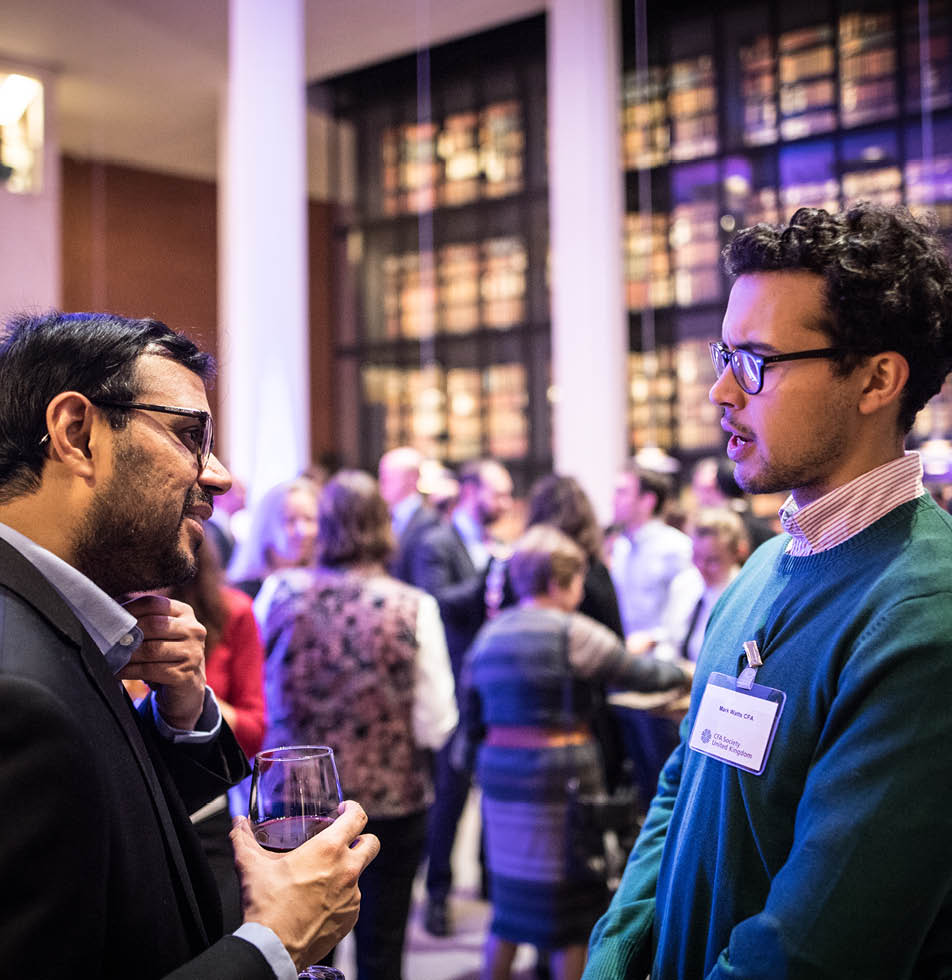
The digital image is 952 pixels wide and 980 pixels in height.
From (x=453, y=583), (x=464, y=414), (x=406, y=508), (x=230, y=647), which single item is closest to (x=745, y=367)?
(x=230, y=647)

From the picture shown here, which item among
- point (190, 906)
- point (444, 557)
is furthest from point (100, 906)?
point (444, 557)

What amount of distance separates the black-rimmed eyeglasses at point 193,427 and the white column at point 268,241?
4671 mm

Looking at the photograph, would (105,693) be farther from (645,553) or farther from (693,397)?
(693,397)

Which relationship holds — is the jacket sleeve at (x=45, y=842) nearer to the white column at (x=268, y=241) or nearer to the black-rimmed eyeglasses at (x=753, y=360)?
the black-rimmed eyeglasses at (x=753, y=360)

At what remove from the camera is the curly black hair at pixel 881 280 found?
122 centimetres

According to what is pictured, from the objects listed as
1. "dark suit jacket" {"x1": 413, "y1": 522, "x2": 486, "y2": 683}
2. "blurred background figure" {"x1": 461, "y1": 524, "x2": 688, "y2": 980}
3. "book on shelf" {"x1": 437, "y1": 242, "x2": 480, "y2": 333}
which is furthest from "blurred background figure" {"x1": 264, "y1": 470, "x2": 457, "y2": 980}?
"book on shelf" {"x1": 437, "y1": 242, "x2": 480, "y2": 333}

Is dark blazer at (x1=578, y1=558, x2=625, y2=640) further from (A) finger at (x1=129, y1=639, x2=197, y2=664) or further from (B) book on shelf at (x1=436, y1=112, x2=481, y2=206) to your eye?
(B) book on shelf at (x1=436, y1=112, x2=481, y2=206)

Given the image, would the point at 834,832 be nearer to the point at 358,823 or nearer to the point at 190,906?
the point at 358,823

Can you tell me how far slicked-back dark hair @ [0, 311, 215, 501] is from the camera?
1062 millimetres

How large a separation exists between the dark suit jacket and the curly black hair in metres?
2.86

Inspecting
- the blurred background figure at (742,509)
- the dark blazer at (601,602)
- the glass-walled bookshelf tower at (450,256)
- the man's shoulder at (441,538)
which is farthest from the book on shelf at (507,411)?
the dark blazer at (601,602)

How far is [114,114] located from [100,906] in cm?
1066

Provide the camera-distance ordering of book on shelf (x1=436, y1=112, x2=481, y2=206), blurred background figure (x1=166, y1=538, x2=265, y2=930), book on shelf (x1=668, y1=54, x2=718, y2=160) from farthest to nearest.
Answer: book on shelf (x1=436, y1=112, x2=481, y2=206) < book on shelf (x1=668, y1=54, x2=718, y2=160) < blurred background figure (x1=166, y1=538, x2=265, y2=930)

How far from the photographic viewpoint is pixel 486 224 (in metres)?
10.8
